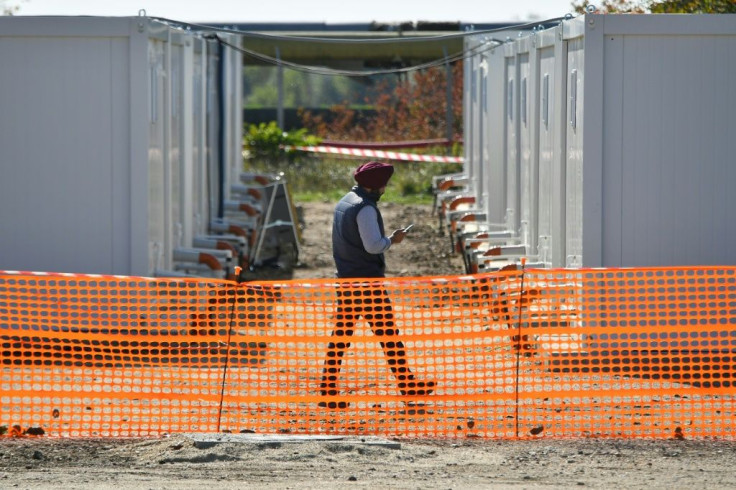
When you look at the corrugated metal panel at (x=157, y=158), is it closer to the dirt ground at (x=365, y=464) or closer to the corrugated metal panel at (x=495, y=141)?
the dirt ground at (x=365, y=464)

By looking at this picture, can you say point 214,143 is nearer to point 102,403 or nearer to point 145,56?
point 145,56

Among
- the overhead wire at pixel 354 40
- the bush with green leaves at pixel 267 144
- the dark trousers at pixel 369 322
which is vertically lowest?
the dark trousers at pixel 369 322

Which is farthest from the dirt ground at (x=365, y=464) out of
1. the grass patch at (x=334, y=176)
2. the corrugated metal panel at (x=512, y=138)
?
the grass patch at (x=334, y=176)

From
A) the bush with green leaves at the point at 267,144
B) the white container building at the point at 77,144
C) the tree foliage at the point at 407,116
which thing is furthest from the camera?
the tree foliage at the point at 407,116

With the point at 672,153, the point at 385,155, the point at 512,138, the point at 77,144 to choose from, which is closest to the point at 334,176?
the point at 385,155

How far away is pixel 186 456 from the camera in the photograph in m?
8.03

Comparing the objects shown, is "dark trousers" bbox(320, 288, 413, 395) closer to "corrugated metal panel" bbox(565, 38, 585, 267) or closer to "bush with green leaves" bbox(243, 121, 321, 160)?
"corrugated metal panel" bbox(565, 38, 585, 267)

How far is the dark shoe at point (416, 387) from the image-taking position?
9339 mm

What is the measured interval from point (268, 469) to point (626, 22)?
17.7 ft

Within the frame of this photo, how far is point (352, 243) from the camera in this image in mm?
10078

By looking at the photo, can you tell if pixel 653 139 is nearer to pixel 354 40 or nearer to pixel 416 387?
pixel 354 40

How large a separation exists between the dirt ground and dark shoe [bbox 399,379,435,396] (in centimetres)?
75

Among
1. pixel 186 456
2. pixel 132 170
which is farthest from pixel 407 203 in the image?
pixel 186 456

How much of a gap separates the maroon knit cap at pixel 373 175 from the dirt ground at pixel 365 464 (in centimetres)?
210
